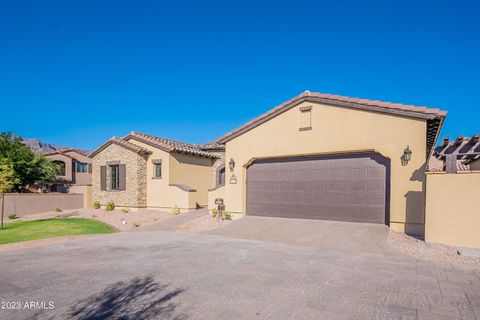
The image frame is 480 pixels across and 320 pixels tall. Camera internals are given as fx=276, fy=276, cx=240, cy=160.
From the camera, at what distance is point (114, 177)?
65.6 feet

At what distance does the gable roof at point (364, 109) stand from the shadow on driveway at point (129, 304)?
9328 millimetres

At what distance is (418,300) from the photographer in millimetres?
4719

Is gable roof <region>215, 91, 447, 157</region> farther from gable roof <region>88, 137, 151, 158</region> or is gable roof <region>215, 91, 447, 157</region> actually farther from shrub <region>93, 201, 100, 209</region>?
shrub <region>93, 201, 100, 209</region>

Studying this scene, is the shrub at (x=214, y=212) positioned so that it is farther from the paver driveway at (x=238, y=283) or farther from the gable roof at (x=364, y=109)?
the paver driveway at (x=238, y=283)

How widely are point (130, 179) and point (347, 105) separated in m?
14.6

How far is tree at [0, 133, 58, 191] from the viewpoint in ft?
73.5

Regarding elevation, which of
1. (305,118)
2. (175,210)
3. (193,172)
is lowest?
(175,210)

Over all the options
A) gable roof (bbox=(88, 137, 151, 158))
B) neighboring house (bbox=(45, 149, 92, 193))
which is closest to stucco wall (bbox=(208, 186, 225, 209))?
gable roof (bbox=(88, 137, 151, 158))

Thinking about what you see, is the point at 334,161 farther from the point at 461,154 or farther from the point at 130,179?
the point at 130,179

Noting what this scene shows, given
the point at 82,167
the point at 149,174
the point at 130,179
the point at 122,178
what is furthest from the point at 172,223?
the point at 82,167

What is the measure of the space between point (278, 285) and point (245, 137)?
30.6 feet

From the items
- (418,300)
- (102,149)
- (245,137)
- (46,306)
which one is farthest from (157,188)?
(418,300)

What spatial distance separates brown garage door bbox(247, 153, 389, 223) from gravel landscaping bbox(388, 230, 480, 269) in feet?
6.31

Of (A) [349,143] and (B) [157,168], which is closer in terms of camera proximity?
(A) [349,143]
